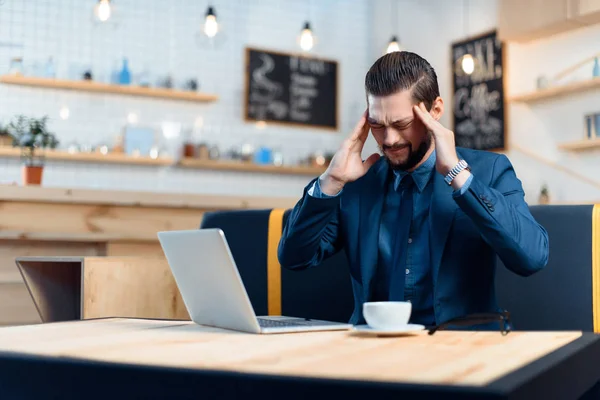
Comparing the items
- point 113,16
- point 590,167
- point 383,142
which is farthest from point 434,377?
point 113,16

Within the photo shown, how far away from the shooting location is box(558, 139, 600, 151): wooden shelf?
4791mm

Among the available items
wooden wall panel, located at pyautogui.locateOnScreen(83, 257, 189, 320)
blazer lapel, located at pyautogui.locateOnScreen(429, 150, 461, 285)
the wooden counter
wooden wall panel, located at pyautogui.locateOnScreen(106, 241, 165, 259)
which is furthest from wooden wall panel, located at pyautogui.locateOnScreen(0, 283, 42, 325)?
blazer lapel, located at pyautogui.locateOnScreen(429, 150, 461, 285)

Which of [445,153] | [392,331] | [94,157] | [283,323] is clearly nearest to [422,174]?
[445,153]

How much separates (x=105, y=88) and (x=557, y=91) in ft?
11.7

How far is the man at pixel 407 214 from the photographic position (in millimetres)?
1792

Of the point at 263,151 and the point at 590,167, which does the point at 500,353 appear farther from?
the point at 263,151

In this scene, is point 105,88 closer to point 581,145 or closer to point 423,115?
point 581,145

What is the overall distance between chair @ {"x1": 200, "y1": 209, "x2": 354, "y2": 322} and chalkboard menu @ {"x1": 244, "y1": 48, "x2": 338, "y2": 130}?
413 centimetres

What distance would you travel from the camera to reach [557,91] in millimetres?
5047

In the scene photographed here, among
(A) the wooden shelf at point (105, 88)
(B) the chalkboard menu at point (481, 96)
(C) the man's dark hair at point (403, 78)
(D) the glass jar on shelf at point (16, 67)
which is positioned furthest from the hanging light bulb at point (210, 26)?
(C) the man's dark hair at point (403, 78)

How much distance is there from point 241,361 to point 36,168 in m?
3.04

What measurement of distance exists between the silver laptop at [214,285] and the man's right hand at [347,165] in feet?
1.37

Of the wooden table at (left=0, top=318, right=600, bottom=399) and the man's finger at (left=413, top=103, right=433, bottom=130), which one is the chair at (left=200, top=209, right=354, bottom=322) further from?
the wooden table at (left=0, top=318, right=600, bottom=399)

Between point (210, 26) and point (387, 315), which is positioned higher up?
point (210, 26)
